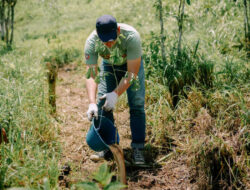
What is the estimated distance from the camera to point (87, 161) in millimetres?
2516

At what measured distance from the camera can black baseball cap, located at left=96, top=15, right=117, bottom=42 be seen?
6.40 feet

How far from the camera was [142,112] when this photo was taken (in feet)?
7.87

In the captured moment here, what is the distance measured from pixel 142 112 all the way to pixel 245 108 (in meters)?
0.90

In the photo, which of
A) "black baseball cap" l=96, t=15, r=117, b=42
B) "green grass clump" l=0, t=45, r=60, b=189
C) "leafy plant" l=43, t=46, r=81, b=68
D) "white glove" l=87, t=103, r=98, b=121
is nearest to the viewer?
"green grass clump" l=0, t=45, r=60, b=189

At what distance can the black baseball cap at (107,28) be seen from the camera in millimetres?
1949

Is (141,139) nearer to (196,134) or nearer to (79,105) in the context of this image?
(196,134)

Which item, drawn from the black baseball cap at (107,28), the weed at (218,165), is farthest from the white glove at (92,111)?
the weed at (218,165)

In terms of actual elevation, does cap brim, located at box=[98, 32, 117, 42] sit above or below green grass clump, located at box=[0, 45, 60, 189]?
above

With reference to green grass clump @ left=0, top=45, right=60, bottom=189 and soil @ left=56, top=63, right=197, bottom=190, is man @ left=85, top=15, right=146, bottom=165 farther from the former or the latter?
green grass clump @ left=0, top=45, right=60, bottom=189

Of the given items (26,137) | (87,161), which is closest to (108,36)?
(26,137)

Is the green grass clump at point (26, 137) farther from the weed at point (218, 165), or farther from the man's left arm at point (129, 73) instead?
the weed at point (218, 165)

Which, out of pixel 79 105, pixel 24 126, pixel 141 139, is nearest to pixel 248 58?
pixel 141 139

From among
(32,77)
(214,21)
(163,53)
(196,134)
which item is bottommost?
(196,134)

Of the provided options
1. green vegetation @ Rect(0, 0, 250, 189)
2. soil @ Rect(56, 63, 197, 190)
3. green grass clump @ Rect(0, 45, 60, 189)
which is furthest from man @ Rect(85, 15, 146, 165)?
green grass clump @ Rect(0, 45, 60, 189)
